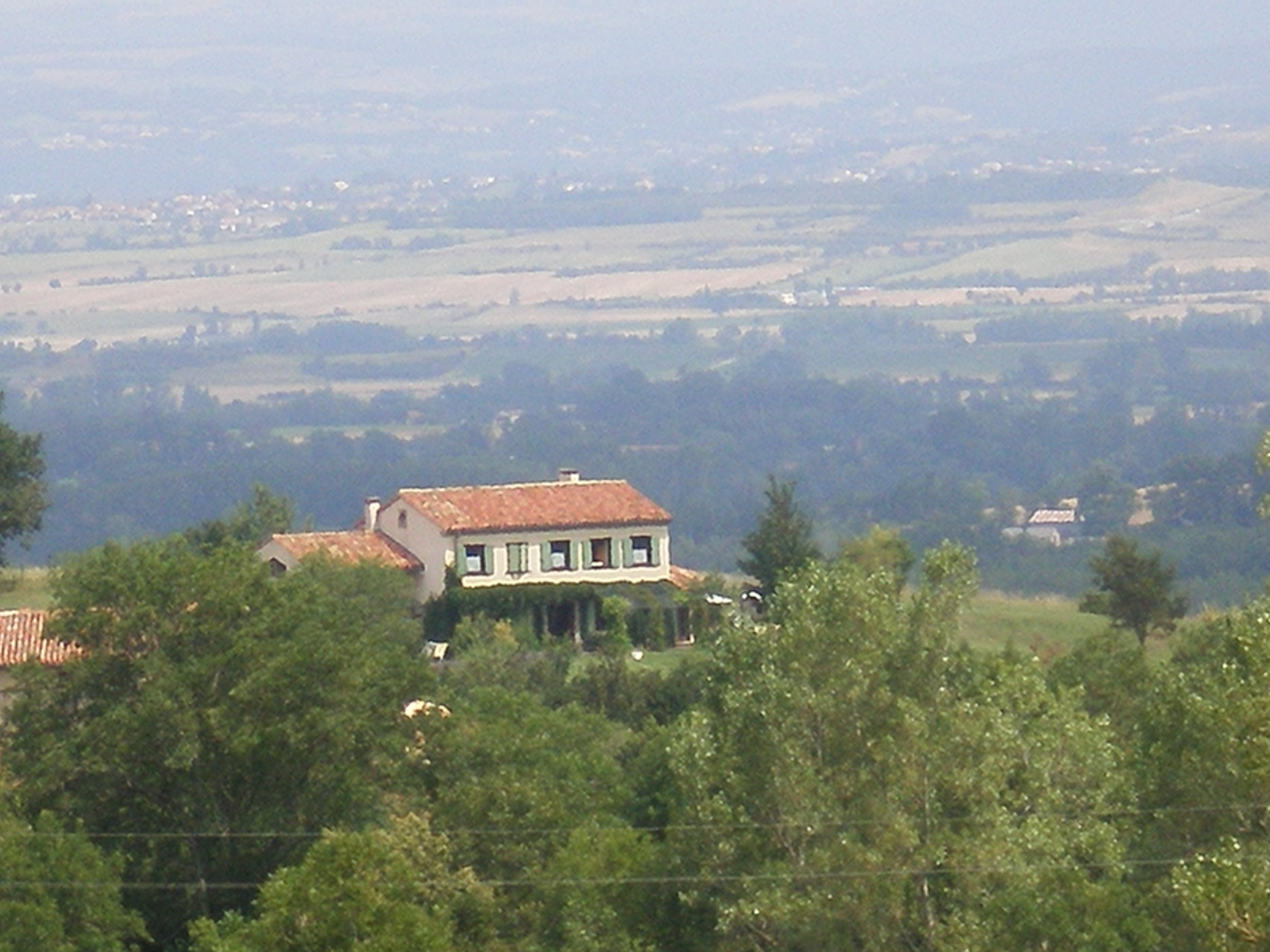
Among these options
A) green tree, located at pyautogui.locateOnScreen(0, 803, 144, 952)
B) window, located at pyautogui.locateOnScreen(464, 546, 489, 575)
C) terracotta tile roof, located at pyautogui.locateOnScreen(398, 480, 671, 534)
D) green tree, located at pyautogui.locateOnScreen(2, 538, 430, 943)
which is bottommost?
green tree, located at pyautogui.locateOnScreen(0, 803, 144, 952)

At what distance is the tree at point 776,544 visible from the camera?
6191 centimetres

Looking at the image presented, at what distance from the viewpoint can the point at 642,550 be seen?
6341 cm

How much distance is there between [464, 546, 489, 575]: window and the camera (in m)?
61.7

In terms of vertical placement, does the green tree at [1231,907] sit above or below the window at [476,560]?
below

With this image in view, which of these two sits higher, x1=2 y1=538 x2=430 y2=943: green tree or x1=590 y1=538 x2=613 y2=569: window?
x1=590 y1=538 x2=613 y2=569: window

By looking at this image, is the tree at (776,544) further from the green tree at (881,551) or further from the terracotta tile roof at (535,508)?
the terracotta tile roof at (535,508)

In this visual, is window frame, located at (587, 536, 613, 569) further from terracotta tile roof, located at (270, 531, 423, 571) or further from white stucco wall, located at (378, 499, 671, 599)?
Result: terracotta tile roof, located at (270, 531, 423, 571)

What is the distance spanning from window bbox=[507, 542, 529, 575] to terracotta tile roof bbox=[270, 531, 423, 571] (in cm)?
189

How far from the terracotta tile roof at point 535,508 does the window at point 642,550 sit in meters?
0.37

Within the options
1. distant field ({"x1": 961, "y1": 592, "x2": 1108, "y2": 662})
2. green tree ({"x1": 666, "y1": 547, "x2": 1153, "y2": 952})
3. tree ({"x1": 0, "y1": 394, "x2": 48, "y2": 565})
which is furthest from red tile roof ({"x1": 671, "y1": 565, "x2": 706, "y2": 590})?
green tree ({"x1": 666, "y1": 547, "x2": 1153, "y2": 952})

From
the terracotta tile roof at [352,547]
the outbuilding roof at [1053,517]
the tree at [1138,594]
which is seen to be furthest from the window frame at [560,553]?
the outbuilding roof at [1053,517]

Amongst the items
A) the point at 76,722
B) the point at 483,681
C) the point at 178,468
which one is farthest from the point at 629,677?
the point at 178,468

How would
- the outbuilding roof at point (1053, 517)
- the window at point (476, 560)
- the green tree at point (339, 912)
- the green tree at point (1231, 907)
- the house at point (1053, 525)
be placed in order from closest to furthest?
the green tree at point (1231, 907) < the green tree at point (339, 912) < the window at point (476, 560) < the house at point (1053, 525) < the outbuilding roof at point (1053, 517)

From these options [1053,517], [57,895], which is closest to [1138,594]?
[57,895]
